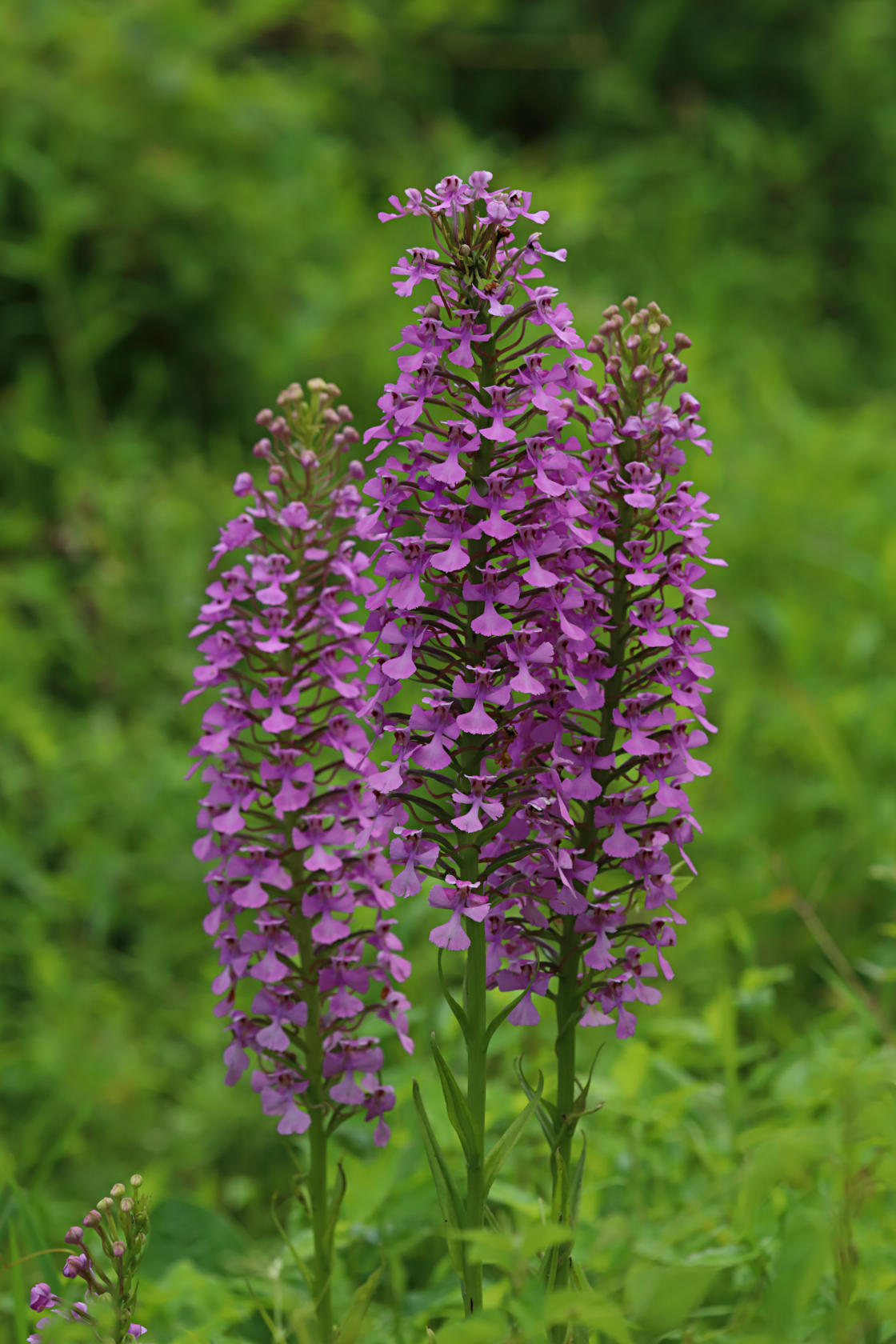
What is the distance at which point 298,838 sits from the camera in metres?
2.30

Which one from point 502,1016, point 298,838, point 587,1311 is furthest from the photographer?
point 298,838

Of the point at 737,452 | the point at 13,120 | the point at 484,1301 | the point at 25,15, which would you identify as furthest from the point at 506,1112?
the point at 25,15

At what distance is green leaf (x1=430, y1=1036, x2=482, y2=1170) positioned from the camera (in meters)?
2.02

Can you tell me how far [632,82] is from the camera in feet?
34.0

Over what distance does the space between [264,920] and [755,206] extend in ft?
31.0

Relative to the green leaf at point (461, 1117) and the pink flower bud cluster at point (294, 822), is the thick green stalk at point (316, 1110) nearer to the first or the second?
the pink flower bud cluster at point (294, 822)

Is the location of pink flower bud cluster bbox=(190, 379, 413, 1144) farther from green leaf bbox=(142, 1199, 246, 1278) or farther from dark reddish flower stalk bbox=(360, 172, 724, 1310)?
green leaf bbox=(142, 1199, 246, 1278)

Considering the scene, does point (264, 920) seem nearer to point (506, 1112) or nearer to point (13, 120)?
point (506, 1112)

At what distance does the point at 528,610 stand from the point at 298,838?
0.60 metres

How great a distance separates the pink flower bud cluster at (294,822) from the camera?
2.31 metres

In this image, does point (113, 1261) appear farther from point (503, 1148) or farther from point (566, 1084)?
point (566, 1084)

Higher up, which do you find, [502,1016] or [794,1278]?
[502,1016]

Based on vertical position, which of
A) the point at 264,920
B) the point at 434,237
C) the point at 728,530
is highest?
the point at 728,530

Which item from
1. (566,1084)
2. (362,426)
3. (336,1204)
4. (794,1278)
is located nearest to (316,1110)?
(336,1204)
